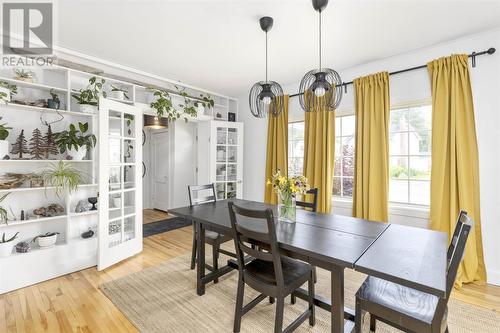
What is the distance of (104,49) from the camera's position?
2.84m

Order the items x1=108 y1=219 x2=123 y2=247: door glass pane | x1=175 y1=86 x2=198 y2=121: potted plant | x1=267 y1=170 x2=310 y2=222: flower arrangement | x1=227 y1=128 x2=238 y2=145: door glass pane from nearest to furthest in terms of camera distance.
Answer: x1=267 y1=170 x2=310 y2=222: flower arrangement
x1=108 y1=219 x2=123 y2=247: door glass pane
x1=175 y1=86 x2=198 y2=121: potted plant
x1=227 y1=128 x2=238 y2=145: door glass pane

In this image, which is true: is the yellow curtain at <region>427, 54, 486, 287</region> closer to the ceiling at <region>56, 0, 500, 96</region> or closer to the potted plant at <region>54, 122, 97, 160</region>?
the ceiling at <region>56, 0, 500, 96</region>

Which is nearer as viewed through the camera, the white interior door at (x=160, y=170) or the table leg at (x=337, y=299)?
the table leg at (x=337, y=299)

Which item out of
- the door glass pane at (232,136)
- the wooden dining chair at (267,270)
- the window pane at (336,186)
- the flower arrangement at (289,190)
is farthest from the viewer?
the door glass pane at (232,136)

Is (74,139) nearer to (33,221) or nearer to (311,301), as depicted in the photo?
(33,221)

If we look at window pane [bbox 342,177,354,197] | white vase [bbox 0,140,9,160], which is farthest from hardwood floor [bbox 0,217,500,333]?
window pane [bbox 342,177,354,197]

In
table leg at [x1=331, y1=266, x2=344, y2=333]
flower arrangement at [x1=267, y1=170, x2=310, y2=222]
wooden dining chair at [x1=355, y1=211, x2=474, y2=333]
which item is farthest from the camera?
flower arrangement at [x1=267, y1=170, x2=310, y2=222]

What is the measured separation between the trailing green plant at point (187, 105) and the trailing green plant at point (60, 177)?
187 cm

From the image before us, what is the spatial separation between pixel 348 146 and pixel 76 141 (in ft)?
11.8

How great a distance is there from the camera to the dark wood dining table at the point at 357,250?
1.21 metres

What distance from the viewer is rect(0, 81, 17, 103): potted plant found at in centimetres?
229

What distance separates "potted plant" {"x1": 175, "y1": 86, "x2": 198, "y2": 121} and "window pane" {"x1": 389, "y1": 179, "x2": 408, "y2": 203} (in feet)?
10.6

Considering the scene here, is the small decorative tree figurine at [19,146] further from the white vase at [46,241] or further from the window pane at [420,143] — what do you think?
the window pane at [420,143]

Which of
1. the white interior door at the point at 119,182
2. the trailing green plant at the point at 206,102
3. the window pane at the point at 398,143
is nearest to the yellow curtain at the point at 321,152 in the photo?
the window pane at the point at 398,143
